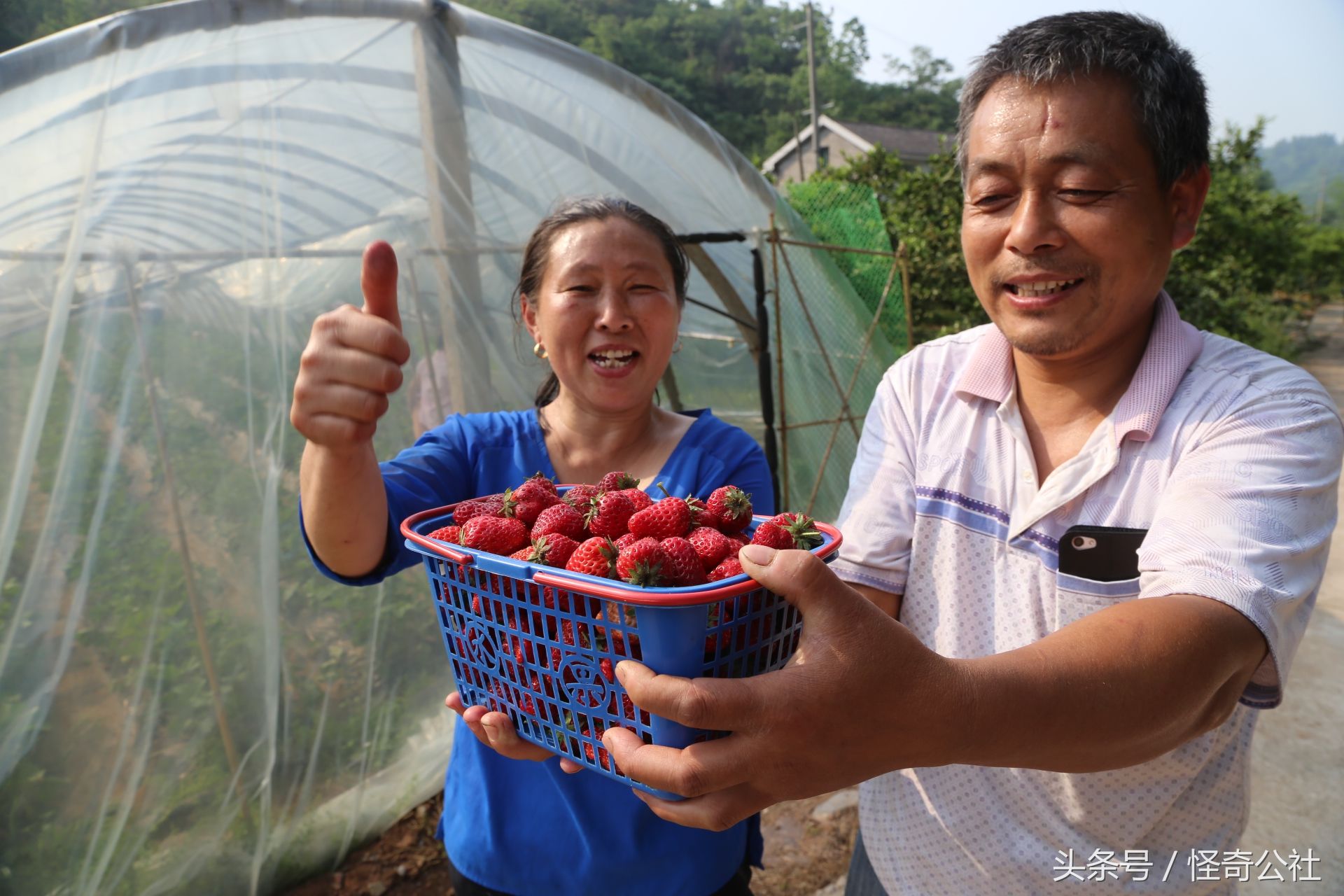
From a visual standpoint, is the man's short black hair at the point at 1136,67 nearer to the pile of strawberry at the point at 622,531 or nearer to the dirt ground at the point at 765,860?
the pile of strawberry at the point at 622,531

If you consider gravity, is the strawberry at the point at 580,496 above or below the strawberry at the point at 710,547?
above

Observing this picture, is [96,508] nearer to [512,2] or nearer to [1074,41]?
[1074,41]

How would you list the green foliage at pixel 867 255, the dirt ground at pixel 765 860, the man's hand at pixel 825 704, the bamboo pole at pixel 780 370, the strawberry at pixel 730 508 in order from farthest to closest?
the green foliage at pixel 867 255, the bamboo pole at pixel 780 370, the dirt ground at pixel 765 860, the strawberry at pixel 730 508, the man's hand at pixel 825 704

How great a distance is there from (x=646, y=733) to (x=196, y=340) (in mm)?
2961

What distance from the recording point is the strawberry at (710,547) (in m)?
1.22

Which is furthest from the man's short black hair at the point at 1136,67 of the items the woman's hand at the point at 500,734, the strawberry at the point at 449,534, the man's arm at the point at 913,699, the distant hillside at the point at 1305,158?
the distant hillside at the point at 1305,158

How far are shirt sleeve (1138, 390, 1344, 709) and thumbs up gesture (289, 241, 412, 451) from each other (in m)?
1.13

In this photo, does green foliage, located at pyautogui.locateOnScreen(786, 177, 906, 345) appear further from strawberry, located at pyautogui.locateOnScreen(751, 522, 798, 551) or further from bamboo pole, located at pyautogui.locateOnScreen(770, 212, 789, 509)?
strawberry, located at pyautogui.locateOnScreen(751, 522, 798, 551)

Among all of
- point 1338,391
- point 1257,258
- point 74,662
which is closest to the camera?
point 74,662

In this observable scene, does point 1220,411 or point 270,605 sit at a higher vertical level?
point 1220,411

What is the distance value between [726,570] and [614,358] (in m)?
0.71

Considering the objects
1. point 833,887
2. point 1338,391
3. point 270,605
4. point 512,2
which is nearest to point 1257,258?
point 1338,391

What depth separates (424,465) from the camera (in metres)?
1.68

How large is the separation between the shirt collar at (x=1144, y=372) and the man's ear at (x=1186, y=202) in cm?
10
